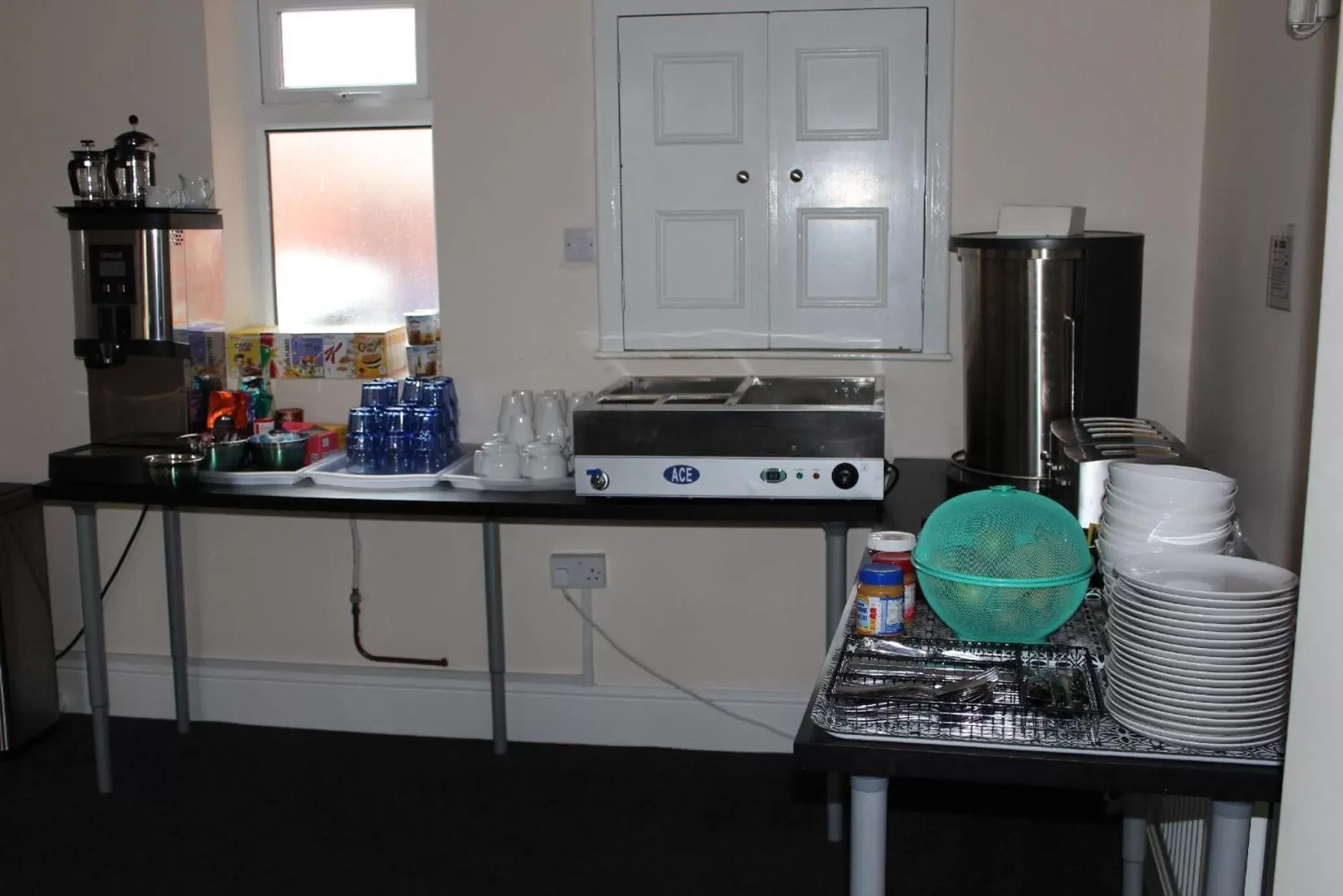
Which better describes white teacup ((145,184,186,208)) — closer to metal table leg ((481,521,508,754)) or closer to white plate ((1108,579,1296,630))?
metal table leg ((481,521,508,754))

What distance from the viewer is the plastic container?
→ 78.4 inches

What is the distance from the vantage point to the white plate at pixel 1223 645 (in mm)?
1524

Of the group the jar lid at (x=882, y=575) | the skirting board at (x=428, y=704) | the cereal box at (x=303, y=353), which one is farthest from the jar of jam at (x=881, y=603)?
the cereal box at (x=303, y=353)

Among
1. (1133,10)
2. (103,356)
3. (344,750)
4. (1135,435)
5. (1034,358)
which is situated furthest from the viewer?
(344,750)

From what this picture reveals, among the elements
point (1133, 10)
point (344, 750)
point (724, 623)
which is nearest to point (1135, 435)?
point (1133, 10)

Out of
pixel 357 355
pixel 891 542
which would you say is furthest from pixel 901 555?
pixel 357 355

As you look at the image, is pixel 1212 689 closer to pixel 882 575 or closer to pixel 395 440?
pixel 882 575

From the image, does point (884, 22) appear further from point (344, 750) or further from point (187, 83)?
point (344, 750)

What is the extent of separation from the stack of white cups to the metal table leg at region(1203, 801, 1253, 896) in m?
1.63

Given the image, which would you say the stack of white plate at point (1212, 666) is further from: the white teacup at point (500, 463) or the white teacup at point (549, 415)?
the white teacup at point (549, 415)

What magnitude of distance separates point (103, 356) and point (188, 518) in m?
0.55

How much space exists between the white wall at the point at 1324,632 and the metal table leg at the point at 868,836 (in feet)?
1.60

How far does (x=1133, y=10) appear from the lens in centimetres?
297

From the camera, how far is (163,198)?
3273 mm
